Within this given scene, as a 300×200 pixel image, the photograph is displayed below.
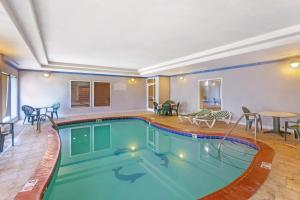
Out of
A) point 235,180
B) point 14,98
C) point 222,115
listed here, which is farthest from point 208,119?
point 14,98

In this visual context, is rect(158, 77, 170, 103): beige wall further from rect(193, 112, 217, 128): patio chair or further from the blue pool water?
the blue pool water

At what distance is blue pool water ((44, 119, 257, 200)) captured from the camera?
2.86 meters

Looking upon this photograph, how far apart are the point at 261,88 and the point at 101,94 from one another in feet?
27.4

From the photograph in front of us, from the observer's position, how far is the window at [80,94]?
9.75 meters

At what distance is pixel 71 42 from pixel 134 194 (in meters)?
4.16

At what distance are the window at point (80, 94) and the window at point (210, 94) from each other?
640 cm

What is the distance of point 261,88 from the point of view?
644cm

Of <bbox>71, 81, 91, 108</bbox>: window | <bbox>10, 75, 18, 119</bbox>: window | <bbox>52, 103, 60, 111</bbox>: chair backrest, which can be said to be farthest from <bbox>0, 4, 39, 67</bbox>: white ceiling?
<bbox>71, 81, 91, 108</bbox>: window

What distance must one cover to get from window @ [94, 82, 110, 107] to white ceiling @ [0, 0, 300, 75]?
489cm

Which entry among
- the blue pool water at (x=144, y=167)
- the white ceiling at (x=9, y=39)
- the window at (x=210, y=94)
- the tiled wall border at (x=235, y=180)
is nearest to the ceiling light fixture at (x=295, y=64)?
the window at (x=210, y=94)

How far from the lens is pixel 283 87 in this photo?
5.83 meters

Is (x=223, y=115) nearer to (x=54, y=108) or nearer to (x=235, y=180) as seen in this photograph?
(x=235, y=180)

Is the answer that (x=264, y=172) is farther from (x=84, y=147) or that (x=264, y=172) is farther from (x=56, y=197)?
(x=84, y=147)

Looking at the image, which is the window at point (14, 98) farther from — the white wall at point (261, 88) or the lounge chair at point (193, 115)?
the white wall at point (261, 88)
